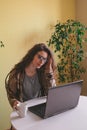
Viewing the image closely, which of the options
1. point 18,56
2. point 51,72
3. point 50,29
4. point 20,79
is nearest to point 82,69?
A: point 50,29

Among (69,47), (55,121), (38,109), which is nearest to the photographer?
(55,121)

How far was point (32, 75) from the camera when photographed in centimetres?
215

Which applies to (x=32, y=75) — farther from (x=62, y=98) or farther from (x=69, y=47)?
(x=69, y=47)

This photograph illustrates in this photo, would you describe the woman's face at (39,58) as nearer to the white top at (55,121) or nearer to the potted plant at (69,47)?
the white top at (55,121)

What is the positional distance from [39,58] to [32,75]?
20 cm

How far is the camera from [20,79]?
2.04m

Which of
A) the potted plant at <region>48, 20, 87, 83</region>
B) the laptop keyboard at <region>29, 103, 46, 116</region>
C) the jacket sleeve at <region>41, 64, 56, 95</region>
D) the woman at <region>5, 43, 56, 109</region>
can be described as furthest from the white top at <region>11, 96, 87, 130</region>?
the potted plant at <region>48, 20, 87, 83</region>

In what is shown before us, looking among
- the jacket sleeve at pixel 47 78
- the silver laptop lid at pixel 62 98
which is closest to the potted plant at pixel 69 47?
the jacket sleeve at pixel 47 78

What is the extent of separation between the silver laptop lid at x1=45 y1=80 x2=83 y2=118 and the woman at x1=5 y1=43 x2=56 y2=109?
0.49m

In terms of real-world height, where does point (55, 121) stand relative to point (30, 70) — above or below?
below

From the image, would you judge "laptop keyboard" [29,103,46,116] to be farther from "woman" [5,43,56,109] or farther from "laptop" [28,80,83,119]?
"woman" [5,43,56,109]

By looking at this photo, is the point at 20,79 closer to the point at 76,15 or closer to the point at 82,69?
the point at 82,69

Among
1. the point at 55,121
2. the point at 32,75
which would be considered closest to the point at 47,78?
the point at 32,75

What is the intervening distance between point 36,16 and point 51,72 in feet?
4.21
